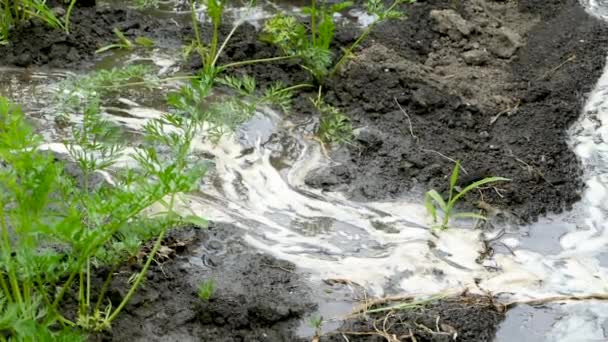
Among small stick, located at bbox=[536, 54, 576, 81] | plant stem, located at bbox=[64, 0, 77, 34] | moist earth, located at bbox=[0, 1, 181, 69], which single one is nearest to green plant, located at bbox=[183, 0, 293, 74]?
moist earth, located at bbox=[0, 1, 181, 69]

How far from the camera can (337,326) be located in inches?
105

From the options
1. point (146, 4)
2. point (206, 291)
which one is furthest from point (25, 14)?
point (206, 291)

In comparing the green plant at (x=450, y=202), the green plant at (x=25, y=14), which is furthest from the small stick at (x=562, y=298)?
the green plant at (x=25, y=14)

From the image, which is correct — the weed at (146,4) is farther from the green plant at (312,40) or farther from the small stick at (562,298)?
the small stick at (562,298)

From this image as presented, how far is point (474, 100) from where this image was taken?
3.96m

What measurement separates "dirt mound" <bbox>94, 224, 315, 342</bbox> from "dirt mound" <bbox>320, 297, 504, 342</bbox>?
204mm

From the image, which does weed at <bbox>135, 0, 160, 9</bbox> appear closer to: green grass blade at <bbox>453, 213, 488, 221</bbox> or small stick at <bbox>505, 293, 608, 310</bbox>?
green grass blade at <bbox>453, 213, 488, 221</bbox>

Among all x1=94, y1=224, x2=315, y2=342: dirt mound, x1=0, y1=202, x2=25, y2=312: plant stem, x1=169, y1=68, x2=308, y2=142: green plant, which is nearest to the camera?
x1=0, y1=202, x2=25, y2=312: plant stem

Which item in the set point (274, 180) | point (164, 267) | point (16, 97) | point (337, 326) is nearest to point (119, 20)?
point (16, 97)

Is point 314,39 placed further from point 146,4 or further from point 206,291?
point 206,291

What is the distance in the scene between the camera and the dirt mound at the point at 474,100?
347 cm

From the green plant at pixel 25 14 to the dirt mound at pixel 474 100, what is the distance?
1517 mm

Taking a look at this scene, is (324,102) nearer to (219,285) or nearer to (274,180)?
(274,180)

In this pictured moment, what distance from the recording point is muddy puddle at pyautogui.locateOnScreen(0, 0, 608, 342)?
2.86 metres
